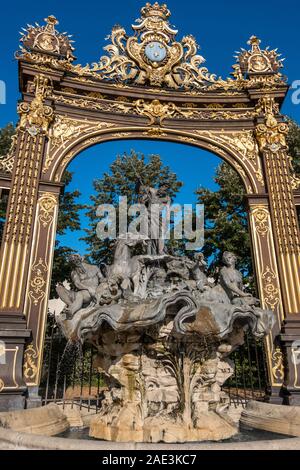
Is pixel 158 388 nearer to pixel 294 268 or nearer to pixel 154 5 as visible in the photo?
pixel 294 268

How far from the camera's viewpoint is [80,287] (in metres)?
5.98

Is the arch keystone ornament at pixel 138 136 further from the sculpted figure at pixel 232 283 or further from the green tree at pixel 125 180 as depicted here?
the green tree at pixel 125 180

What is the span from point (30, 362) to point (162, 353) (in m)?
3.30

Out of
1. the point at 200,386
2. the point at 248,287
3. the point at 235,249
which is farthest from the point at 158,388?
the point at 235,249

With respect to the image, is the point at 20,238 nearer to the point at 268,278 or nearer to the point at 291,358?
the point at 268,278

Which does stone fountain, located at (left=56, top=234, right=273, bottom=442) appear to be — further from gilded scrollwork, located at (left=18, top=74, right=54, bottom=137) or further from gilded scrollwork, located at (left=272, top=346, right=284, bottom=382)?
gilded scrollwork, located at (left=18, top=74, right=54, bottom=137)

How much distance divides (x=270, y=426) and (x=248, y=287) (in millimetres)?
7587

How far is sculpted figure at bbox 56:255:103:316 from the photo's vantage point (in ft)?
18.6

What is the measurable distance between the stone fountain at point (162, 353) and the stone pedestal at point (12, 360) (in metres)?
1.78

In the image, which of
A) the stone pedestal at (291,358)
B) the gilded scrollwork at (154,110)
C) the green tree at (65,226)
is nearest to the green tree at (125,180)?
the green tree at (65,226)

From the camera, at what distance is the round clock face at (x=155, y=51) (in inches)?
435

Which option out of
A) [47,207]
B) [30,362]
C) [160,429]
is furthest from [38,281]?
[160,429]

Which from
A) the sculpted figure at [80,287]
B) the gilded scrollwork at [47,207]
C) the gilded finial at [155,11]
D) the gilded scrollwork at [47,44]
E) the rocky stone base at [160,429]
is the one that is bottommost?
the rocky stone base at [160,429]

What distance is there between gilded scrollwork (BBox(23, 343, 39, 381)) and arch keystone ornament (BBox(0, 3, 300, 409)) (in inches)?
0.7
